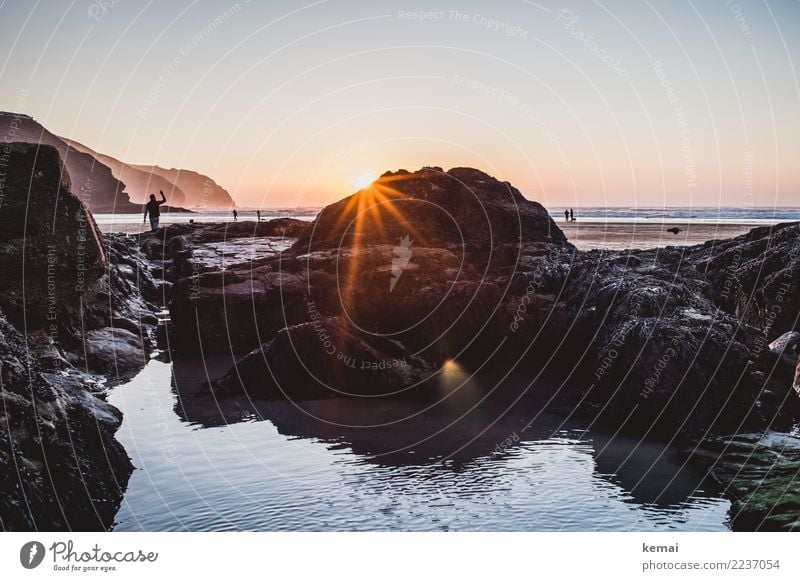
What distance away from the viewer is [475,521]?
10055 millimetres

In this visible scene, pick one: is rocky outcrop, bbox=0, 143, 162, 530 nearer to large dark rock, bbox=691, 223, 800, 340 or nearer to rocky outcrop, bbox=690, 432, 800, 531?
rocky outcrop, bbox=690, 432, 800, 531

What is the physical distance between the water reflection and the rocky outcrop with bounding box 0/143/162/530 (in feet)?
2.37

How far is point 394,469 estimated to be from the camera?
39.7 ft

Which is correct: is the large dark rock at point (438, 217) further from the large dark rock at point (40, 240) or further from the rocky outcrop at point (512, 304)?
the large dark rock at point (40, 240)

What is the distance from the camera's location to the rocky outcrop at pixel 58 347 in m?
9.44

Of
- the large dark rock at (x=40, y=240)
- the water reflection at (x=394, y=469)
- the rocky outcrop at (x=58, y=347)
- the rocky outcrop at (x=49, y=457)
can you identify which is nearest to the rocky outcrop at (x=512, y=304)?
the water reflection at (x=394, y=469)

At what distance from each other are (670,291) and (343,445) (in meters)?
8.92

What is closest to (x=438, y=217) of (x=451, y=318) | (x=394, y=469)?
(x=451, y=318)

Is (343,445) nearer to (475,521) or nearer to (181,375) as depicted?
(475,521)

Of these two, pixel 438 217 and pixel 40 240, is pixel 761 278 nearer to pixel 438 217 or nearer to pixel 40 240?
pixel 438 217

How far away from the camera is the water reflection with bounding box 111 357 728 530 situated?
33.3 ft

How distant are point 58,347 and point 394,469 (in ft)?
31.9

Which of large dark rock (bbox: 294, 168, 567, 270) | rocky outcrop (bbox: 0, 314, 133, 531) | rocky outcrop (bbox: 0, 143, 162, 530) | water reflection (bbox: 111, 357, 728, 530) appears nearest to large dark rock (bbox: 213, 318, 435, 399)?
water reflection (bbox: 111, 357, 728, 530)
